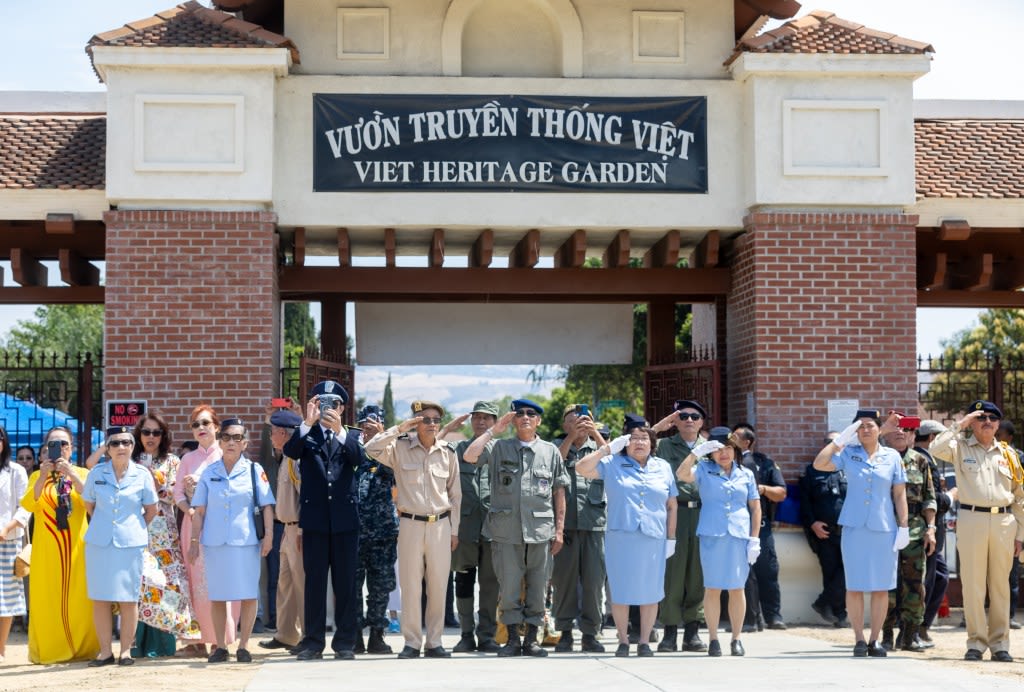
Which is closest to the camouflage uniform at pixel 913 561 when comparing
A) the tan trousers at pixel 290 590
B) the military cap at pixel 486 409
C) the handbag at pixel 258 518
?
the military cap at pixel 486 409

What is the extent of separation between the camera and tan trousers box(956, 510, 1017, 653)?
10680 millimetres

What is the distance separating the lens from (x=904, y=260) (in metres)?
14.0

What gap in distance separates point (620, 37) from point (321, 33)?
3037 mm

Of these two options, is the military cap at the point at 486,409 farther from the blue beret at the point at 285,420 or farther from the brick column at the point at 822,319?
the brick column at the point at 822,319

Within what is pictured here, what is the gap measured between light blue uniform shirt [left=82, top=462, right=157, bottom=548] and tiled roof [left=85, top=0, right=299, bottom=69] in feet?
16.2

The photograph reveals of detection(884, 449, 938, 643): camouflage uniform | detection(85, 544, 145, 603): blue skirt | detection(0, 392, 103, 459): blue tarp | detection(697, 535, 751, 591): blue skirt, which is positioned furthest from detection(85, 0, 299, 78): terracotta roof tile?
detection(884, 449, 938, 643): camouflage uniform

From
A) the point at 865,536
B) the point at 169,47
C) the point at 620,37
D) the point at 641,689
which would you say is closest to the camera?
the point at 641,689

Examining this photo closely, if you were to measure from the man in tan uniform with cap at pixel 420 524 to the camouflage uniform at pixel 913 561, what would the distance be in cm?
366

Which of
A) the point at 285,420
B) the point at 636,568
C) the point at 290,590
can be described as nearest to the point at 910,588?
the point at 636,568

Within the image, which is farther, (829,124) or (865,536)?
(829,124)

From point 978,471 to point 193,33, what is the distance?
833cm

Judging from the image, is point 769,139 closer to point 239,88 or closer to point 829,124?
point 829,124

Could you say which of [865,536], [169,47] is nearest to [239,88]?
[169,47]

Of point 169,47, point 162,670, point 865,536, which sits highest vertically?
point 169,47
